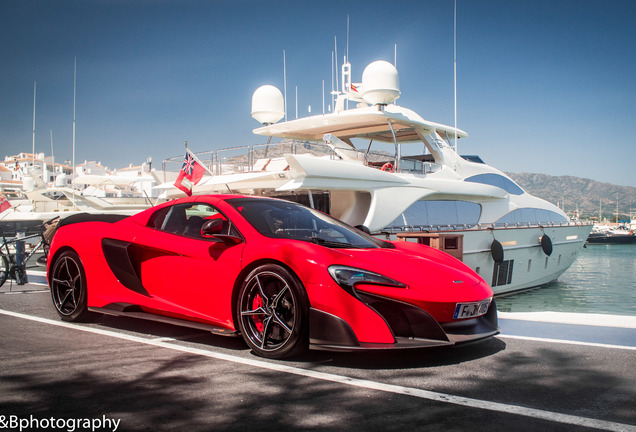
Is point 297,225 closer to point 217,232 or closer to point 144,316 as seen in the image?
point 217,232

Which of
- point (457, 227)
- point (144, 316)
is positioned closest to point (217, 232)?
point (144, 316)

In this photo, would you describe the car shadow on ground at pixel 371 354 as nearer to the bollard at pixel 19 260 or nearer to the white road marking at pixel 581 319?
the white road marking at pixel 581 319

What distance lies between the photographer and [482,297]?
3842 mm

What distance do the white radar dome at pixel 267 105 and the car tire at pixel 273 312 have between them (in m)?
13.8

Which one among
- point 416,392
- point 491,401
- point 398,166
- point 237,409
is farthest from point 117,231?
point 398,166

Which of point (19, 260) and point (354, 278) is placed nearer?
point (354, 278)

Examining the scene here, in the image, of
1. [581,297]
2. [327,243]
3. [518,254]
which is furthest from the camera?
[581,297]

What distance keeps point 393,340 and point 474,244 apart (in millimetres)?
11372

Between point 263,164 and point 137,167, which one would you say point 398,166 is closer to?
point 263,164

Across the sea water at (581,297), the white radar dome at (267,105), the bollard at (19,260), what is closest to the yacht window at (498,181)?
the sea water at (581,297)

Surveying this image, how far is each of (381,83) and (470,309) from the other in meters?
12.0

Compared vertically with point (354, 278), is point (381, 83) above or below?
above

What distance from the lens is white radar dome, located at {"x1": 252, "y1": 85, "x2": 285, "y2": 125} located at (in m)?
17.1

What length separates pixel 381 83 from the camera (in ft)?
48.7
